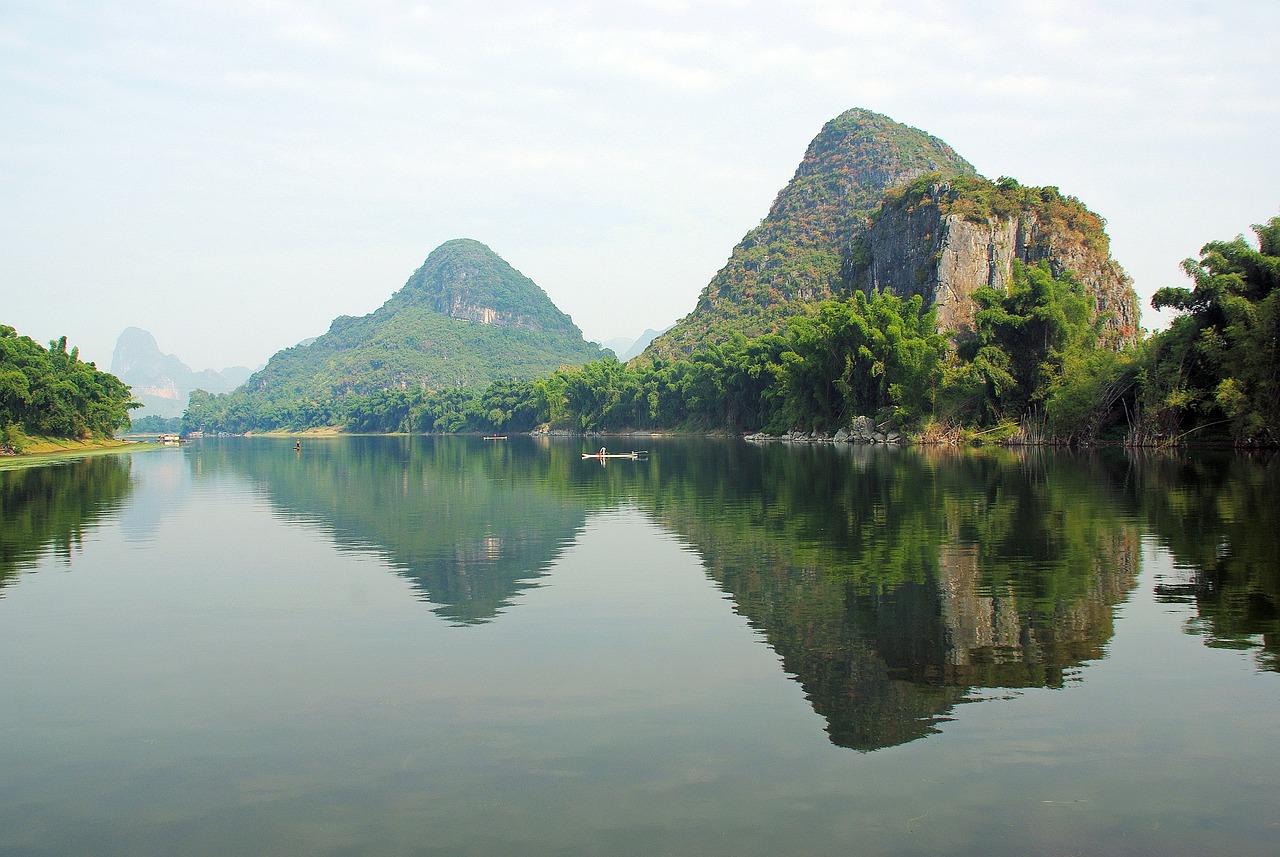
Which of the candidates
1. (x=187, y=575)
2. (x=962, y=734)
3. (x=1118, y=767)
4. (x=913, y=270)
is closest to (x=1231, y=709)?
(x=1118, y=767)

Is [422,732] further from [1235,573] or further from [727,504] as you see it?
[727,504]

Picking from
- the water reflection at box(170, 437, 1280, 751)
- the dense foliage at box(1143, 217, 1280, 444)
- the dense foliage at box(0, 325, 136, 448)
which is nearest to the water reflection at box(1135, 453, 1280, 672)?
the water reflection at box(170, 437, 1280, 751)

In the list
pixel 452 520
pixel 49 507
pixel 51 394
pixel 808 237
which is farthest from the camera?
pixel 808 237

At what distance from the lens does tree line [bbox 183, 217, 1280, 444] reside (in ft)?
152

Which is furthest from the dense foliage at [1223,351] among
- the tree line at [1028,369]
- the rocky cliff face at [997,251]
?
the rocky cliff face at [997,251]

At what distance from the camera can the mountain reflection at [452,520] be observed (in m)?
16.8

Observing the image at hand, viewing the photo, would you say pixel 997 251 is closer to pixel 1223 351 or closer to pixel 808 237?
pixel 1223 351

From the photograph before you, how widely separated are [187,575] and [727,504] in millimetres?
15280

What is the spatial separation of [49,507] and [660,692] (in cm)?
2911

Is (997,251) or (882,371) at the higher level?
(997,251)

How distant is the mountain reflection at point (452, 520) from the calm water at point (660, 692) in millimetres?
225

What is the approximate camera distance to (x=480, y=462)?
62219mm

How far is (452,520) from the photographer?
89.0ft

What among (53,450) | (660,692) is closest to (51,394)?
(53,450)
